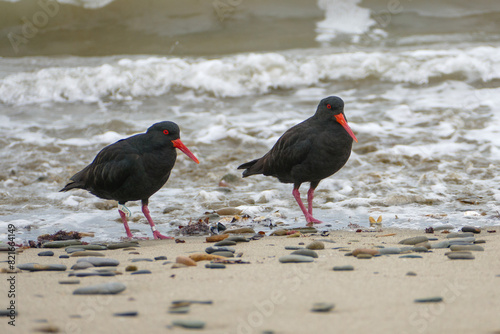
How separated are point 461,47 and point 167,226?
31.2 ft

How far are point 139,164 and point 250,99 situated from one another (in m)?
5.97

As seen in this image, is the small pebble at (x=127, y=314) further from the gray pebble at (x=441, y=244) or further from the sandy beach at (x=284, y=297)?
the gray pebble at (x=441, y=244)

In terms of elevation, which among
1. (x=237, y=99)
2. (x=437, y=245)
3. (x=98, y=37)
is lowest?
(x=437, y=245)

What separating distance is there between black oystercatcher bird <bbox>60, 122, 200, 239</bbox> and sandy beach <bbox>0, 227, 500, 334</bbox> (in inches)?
49.0

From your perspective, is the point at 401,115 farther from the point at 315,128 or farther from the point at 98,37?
the point at 98,37

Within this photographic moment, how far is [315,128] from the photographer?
5211 mm

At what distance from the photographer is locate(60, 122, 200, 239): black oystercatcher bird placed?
15.4 ft

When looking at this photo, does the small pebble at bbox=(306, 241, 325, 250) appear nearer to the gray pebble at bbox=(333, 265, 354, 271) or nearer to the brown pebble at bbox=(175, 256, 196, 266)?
the gray pebble at bbox=(333, 265, 354, 271)

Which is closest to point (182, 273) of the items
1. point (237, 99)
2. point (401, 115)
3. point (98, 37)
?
point (401, 115)

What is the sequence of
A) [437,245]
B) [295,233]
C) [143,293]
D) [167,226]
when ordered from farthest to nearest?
[167,226], [295,233], [437,245], [143,293]

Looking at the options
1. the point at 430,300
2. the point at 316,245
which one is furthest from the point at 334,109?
the point at 430,300

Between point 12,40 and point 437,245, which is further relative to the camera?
point 12,40

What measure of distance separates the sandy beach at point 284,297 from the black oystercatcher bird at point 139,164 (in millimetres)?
1245

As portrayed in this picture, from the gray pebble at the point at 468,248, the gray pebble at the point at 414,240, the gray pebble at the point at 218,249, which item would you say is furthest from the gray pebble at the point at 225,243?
the gray pebble at the point at 468,248
